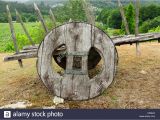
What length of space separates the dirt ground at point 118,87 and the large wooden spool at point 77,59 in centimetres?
24

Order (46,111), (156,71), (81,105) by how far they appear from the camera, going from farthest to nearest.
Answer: (156,71)
(81,105)
(46,111)

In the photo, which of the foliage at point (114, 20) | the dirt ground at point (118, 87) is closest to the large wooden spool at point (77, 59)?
the dirt ground at point (118, 87)

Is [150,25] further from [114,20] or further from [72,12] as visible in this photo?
→ [72,12]

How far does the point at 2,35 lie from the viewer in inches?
2721

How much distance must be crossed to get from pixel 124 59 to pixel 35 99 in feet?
10.9

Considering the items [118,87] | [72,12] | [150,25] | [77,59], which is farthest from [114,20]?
[77,59]

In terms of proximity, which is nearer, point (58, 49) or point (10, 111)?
point (10, 111)

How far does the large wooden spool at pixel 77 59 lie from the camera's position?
7645mm

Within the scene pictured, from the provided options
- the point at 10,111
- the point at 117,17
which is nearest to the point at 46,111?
the point at 10,111

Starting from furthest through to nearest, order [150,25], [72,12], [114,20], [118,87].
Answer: [114,20] < [150,25] < [72,12] < [118,87]

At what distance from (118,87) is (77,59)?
3.96ft

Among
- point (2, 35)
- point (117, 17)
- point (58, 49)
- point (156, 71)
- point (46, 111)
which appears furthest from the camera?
point (2, 35)

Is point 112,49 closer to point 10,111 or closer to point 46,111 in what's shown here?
point 46,111

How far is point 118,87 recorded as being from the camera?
844 centimetres
